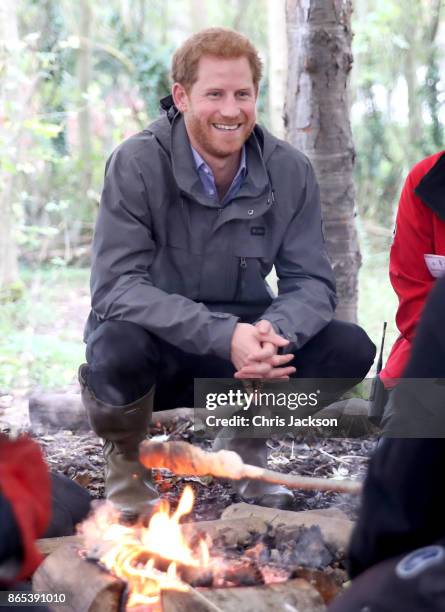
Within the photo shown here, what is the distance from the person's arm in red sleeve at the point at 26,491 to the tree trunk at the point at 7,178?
7233 millimetres

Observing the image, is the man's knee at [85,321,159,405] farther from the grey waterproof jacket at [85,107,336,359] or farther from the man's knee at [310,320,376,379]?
the man's knee at [310,320,376,379]

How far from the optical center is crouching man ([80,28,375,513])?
357 cm

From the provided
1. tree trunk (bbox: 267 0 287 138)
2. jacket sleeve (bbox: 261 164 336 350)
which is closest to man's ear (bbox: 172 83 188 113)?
jacket sleeve (bbox: 261 164 336 350)

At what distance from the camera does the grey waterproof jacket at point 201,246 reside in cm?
359

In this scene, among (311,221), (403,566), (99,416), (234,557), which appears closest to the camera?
(403,566)

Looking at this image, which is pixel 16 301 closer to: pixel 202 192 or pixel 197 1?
pixel 202 192

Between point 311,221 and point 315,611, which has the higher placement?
point 311,221

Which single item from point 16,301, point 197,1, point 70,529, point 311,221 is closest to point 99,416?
point 70,529

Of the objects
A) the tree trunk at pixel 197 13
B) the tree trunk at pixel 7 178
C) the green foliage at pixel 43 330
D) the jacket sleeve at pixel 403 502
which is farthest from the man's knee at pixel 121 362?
the tree trunk at pixel 197 13

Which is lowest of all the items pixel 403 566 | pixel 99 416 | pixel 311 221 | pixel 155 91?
pixel 99 416

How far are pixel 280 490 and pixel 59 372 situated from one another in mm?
3142

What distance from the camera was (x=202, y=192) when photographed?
3.77 meters

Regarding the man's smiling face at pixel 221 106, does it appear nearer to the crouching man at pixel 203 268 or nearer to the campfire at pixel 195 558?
the crouching man at pixel 203 268

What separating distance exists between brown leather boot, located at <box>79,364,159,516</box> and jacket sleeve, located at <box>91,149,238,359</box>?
0.28m
